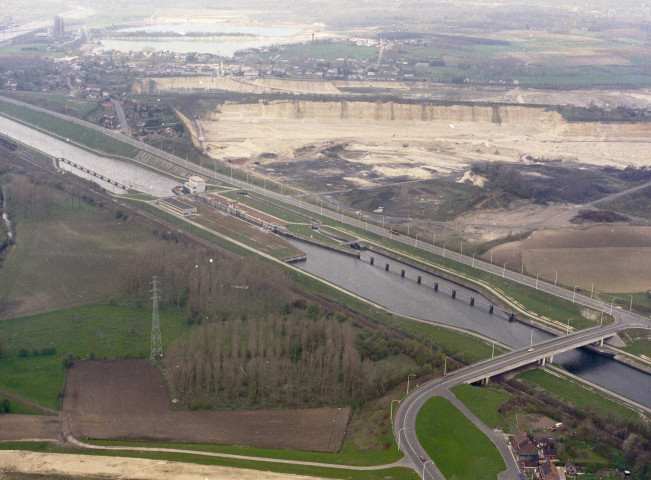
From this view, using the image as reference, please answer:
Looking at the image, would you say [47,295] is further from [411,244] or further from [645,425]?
[645,425]

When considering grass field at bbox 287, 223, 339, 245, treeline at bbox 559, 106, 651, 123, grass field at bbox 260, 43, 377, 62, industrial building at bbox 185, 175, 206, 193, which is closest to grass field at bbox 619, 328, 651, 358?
grass field at bbox 287, 223, 339, 245

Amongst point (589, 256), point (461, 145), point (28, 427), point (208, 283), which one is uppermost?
point (461, 145)

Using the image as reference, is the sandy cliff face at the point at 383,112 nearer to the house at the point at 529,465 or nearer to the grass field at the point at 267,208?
the grass field at the point at 267,208

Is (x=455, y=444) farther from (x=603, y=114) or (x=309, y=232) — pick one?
(x=603, y=114)

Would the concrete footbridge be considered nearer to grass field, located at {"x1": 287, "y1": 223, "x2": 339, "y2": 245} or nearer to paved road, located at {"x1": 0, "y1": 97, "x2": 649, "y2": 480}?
paved road, located at {"x1": 0, "y1": 97, "x2": 649, "y2": 480}

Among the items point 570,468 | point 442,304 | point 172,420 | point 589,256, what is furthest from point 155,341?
point 589,256

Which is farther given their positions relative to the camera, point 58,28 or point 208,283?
point 58,28

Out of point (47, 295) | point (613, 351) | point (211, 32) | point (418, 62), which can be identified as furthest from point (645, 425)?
point (211, 32)
